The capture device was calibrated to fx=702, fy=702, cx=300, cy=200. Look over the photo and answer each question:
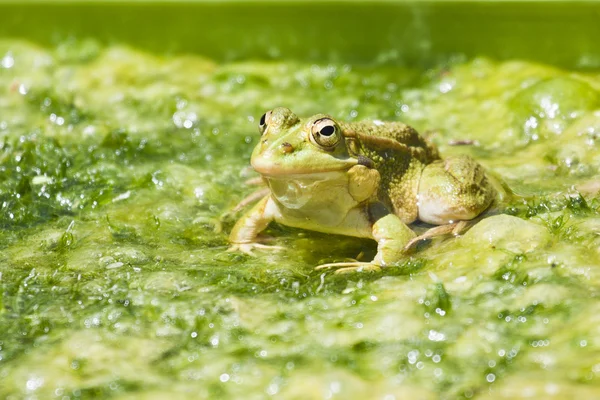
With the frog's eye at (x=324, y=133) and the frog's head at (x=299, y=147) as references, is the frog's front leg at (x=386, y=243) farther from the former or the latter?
the frog's eye at (x=324, y=133)

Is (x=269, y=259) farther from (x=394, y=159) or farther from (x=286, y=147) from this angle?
(x=394, y=159)

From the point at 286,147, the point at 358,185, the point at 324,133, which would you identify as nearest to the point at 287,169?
the point at 286,147

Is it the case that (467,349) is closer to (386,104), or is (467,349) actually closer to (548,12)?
(386,104)

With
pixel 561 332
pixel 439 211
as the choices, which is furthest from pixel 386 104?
pixel 561 332

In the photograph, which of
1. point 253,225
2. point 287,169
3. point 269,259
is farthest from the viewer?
point 253,225

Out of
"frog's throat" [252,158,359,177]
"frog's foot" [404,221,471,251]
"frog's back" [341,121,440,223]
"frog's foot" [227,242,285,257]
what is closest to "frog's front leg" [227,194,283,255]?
"frog's foot" [227,242,285,257]

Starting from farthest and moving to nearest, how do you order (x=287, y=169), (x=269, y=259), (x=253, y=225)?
(x=253, y=225) → (x=269, y=259) → (x=287, y=169)
